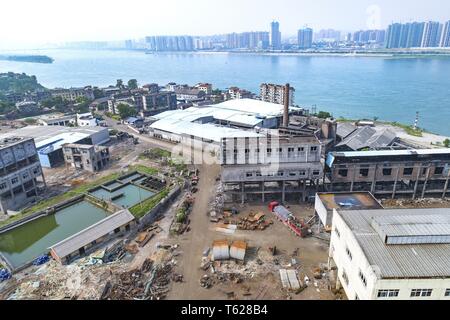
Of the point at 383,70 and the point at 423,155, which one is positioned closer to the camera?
the point at 423,155

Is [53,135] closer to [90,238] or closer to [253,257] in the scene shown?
[90,238]

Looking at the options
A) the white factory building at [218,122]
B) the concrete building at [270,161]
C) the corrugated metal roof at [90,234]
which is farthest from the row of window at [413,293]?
the white factory building at [218,122]

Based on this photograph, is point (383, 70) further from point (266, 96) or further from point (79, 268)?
point (79, 268)

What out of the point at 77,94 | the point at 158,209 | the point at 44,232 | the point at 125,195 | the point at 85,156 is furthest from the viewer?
the point at 77,94

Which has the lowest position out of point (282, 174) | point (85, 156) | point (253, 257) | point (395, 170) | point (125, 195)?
point (125, 195)

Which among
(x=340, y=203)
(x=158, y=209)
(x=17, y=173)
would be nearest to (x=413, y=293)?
(x=340, y=203)

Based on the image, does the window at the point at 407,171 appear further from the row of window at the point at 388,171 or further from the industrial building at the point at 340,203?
the industrial building at the point at 340,203

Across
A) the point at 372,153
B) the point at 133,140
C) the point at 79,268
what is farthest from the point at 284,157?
the point at 133,140

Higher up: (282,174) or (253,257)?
(282,174)
